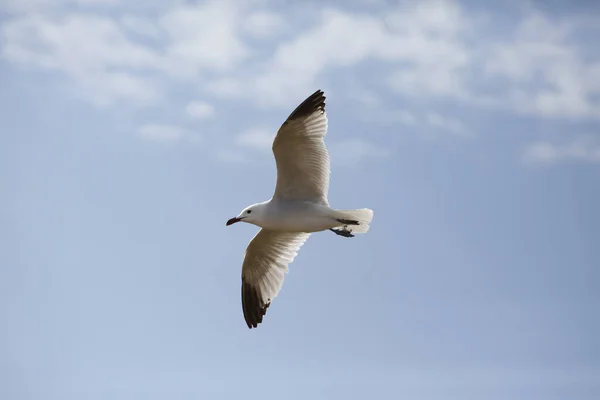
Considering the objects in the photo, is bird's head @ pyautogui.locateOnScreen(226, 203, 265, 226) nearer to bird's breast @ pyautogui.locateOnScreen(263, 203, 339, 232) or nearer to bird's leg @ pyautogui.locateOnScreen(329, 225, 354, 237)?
bird's breast @ pyautogui.locateOnScreen(263, 203, 339, 232)

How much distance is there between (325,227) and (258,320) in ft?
6.31

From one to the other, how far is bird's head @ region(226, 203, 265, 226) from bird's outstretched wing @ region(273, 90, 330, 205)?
275 millimetres

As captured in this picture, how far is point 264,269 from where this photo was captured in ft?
41.7

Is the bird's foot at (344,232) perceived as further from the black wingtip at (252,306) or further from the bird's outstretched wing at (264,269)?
the black wingtip at (252,306)

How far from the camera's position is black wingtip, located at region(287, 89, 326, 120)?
1131cm

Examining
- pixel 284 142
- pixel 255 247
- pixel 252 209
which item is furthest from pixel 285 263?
pixel 284 142

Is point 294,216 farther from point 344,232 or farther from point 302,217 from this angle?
point 344,232

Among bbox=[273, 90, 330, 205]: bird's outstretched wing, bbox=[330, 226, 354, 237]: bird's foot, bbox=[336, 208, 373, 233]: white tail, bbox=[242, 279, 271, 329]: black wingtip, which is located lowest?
bbox=[242, 279, 271, 329]: black wingtip

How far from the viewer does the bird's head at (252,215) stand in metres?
11.7

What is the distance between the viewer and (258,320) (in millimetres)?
12750

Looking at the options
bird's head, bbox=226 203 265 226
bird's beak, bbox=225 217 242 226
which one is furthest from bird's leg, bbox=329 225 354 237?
bird's beak, bbox=225 217 242 226

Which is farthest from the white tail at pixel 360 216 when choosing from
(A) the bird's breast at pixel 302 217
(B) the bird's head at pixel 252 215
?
(B) the bird's head at pixel 252 215

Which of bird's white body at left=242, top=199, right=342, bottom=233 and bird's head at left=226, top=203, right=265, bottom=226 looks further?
bird's head at left=226, top=203, right=265, bottom=226

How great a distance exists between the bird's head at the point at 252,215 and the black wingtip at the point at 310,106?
47.6 inches
